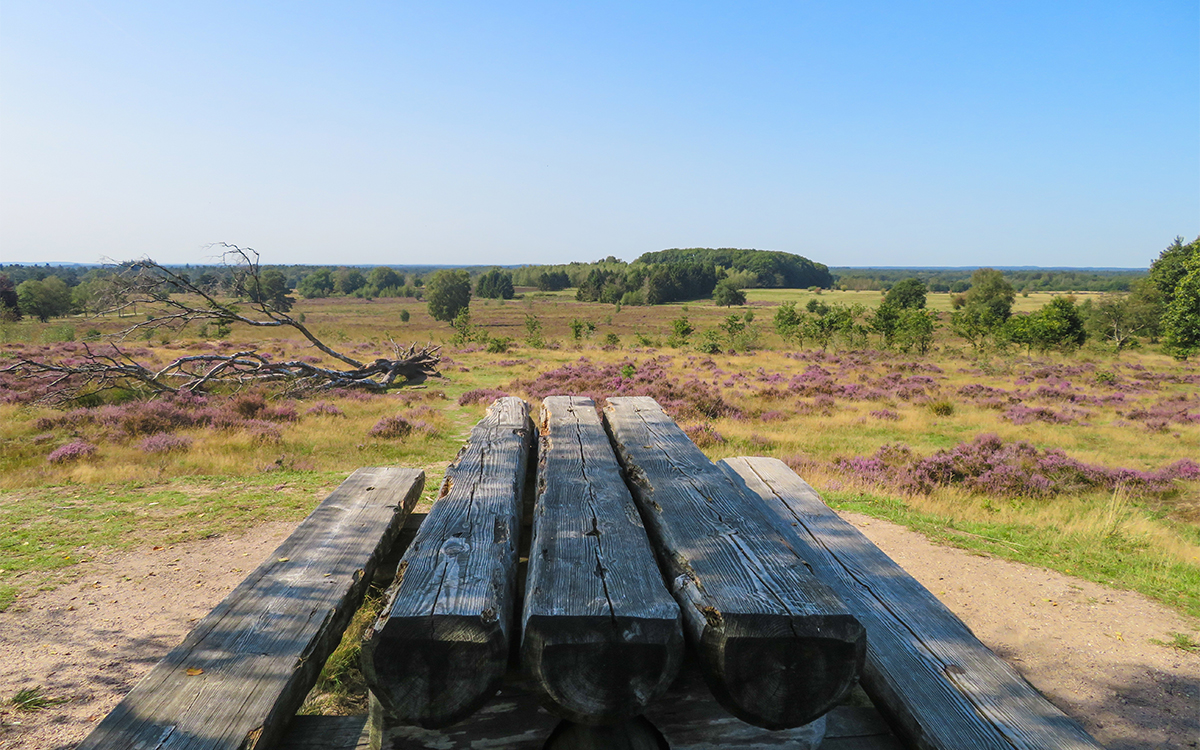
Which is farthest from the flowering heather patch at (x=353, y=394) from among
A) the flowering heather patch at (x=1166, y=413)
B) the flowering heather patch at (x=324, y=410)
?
the flowering heather patch at (x=1166, y=413)

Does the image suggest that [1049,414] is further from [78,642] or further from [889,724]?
[78,642]

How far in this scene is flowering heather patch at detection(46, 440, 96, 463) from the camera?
900cm

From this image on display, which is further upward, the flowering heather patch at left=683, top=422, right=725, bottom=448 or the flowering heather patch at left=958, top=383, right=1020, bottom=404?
the flowering heather patch at left=683, top=422, right=725, bottom=448

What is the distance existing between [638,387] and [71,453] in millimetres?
12810

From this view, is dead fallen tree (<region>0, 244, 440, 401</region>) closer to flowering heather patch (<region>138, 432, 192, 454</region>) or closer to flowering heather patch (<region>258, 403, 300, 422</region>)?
flowering heather patch (<region>258, 403, 300, 422</region>)

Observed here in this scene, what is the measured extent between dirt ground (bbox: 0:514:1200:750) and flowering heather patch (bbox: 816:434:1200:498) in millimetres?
3467

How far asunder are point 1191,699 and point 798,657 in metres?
4.24

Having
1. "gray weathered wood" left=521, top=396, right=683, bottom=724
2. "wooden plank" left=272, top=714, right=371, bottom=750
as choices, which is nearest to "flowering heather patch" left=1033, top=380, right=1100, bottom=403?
"gray weathered wood" left=521, top=396, right=683, bottom=724

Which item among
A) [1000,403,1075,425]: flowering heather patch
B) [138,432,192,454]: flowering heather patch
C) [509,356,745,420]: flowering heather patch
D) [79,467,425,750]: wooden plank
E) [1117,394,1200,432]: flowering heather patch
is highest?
[79,467,425,750]: wooden plank

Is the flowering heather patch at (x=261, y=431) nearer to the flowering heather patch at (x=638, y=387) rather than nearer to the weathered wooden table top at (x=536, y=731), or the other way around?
the flowering heather patch at (x=638, y=387)

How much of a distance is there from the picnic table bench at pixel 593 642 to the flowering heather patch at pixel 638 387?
1060 centimetres

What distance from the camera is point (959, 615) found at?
478 cm

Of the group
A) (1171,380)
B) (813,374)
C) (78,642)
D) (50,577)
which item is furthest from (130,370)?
(1171,380)

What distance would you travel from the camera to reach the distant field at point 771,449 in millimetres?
6289
